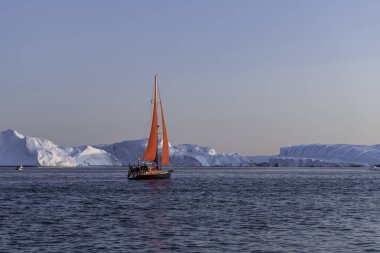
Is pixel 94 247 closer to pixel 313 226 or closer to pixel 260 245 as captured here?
pixel 260 245

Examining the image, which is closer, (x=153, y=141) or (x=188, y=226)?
(x=188, y=226)

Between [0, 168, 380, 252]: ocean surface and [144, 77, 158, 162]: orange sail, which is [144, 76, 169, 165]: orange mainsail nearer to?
[144, 77, 158, 162]: orange sail

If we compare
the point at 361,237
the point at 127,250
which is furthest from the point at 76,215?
the point at 361,237

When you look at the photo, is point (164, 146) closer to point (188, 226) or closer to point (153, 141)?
point (153, 141)

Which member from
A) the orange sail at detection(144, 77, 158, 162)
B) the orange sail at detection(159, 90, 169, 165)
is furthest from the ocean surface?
the orange sail at detection(144, 77, 158, 162)

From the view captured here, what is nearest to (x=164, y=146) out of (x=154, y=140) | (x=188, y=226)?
(x=154, y=140)

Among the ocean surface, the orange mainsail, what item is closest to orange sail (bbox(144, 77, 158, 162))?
the orange mainsail

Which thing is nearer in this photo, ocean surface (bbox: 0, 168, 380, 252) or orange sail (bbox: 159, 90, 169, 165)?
ocean surface (bbox: 0, 168, 380, 252)

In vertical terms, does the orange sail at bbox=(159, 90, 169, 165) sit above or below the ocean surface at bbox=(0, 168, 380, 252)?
above

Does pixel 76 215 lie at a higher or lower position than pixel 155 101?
lower

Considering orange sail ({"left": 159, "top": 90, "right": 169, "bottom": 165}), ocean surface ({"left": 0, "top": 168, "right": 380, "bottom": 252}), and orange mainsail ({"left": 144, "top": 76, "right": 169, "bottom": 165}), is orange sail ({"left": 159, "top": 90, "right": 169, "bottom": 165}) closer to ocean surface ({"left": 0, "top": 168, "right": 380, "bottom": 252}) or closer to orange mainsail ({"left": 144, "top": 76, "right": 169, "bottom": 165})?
orange mainsail ({"left": 144, "top": 76, "right": 169, "bottom": 165})

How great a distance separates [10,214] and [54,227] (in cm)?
950

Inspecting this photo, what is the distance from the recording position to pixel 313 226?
36406 mm

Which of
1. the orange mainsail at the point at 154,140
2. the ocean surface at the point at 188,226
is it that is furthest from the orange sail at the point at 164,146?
the ocean surface at the point at 188,226
